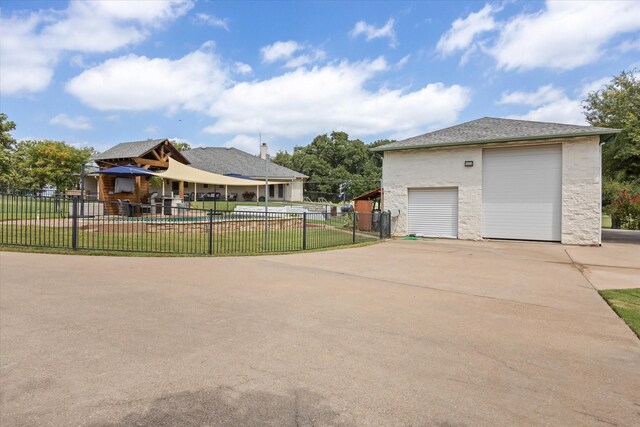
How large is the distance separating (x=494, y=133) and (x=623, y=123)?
6.43 metres

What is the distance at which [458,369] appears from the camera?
10.9 ft

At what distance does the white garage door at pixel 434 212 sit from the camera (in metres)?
17.2

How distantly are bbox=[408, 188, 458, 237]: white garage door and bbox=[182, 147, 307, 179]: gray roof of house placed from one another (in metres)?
22.0

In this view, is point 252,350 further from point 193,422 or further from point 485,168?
point 485,168

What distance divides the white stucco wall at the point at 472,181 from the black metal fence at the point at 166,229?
1.96 metres

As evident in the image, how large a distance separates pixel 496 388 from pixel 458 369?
38cm

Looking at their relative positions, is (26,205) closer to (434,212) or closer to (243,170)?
(434,212)

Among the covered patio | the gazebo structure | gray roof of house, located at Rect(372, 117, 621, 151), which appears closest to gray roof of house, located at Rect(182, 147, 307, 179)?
the gazebo structure

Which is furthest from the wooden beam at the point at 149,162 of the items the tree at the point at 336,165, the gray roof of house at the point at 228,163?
the tree at the point at 336,165

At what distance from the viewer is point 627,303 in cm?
572

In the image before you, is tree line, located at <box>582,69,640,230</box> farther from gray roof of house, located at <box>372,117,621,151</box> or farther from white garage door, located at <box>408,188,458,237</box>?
white garage door, located at <box>408,188,458,237</box>

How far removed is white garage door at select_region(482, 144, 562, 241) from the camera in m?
15.3

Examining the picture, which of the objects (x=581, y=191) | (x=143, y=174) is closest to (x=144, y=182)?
(x=143, y=174)

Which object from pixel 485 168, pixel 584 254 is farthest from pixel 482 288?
pixel 485 168
